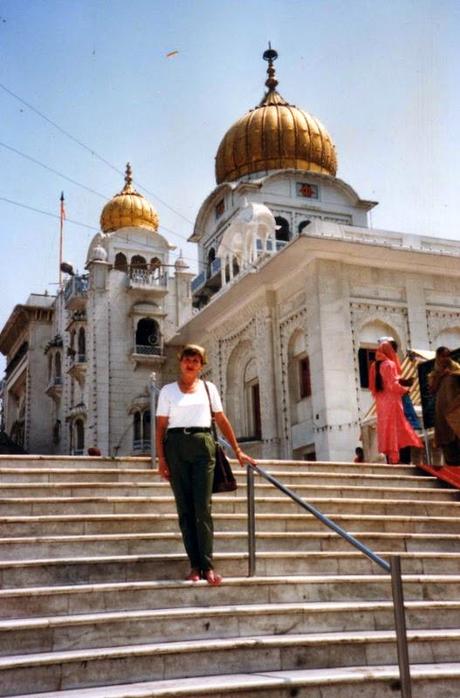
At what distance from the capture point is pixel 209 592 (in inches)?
197

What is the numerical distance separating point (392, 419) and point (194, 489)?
5.49 metres

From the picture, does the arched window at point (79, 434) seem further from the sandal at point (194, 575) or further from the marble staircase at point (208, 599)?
the sandal at point (194, 575)

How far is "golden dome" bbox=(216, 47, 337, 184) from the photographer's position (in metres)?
29.7

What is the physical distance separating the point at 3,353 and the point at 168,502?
134 feet

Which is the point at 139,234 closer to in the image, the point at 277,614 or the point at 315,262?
the point at 315,262

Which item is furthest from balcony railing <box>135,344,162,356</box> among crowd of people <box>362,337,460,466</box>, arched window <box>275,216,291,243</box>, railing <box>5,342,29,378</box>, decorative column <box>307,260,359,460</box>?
crowd of people <box>362,337,460,466</box>

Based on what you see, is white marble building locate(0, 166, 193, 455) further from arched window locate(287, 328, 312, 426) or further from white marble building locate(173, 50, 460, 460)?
arched window locate(287, 328, 312, 426)

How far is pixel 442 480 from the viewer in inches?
331

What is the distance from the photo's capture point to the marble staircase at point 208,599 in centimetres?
419

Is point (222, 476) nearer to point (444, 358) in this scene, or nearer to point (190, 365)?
point (190, 365)

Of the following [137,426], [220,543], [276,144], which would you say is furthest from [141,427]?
[220,543]

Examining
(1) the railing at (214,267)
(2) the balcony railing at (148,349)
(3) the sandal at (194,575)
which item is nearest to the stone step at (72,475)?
(3) the sandal at (194,575)

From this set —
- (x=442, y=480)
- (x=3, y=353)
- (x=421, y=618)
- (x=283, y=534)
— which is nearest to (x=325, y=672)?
(x=421, y=618)

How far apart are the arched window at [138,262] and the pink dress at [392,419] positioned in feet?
68.7
